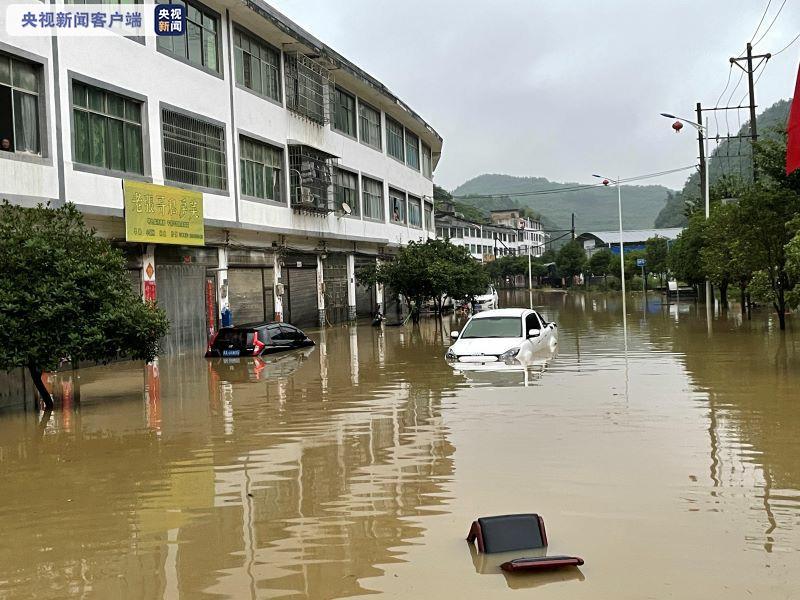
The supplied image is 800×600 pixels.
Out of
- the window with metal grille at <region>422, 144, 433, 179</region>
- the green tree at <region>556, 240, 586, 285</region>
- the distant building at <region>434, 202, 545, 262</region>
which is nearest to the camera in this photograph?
the window with metal grille at <region>422, 144, 433, 179</region>

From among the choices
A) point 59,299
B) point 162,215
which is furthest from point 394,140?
point 59,299

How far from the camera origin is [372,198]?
151ft

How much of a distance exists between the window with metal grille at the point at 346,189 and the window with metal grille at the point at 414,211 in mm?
10942

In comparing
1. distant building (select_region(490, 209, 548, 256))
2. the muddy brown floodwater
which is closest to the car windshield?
the muddy brown floodwater

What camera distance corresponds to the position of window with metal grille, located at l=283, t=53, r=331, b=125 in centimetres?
3531

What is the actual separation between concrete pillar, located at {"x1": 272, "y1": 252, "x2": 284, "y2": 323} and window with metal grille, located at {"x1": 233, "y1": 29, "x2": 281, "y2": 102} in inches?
255

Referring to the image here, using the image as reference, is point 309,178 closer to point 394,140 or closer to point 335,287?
point 335,287

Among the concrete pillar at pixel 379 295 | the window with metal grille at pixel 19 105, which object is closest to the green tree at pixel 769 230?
the window with metal grille at pixel 19 105

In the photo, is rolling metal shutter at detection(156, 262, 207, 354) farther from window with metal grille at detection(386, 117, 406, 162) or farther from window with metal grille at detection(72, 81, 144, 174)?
window with metal grille at detection(386, 117, 406, 162)

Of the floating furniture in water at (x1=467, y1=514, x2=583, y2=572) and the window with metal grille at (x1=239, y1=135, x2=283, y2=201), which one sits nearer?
the floating furniture in water at (x1=467, y1=514, x2=583, y2=572)

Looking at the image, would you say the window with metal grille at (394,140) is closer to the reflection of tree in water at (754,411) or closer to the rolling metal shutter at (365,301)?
the rolling metal shutter at (365,301)

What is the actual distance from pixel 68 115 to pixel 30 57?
1787 millimetres

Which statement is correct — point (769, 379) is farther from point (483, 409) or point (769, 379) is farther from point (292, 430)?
point (292, 430)

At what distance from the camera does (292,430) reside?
40.1 ft
